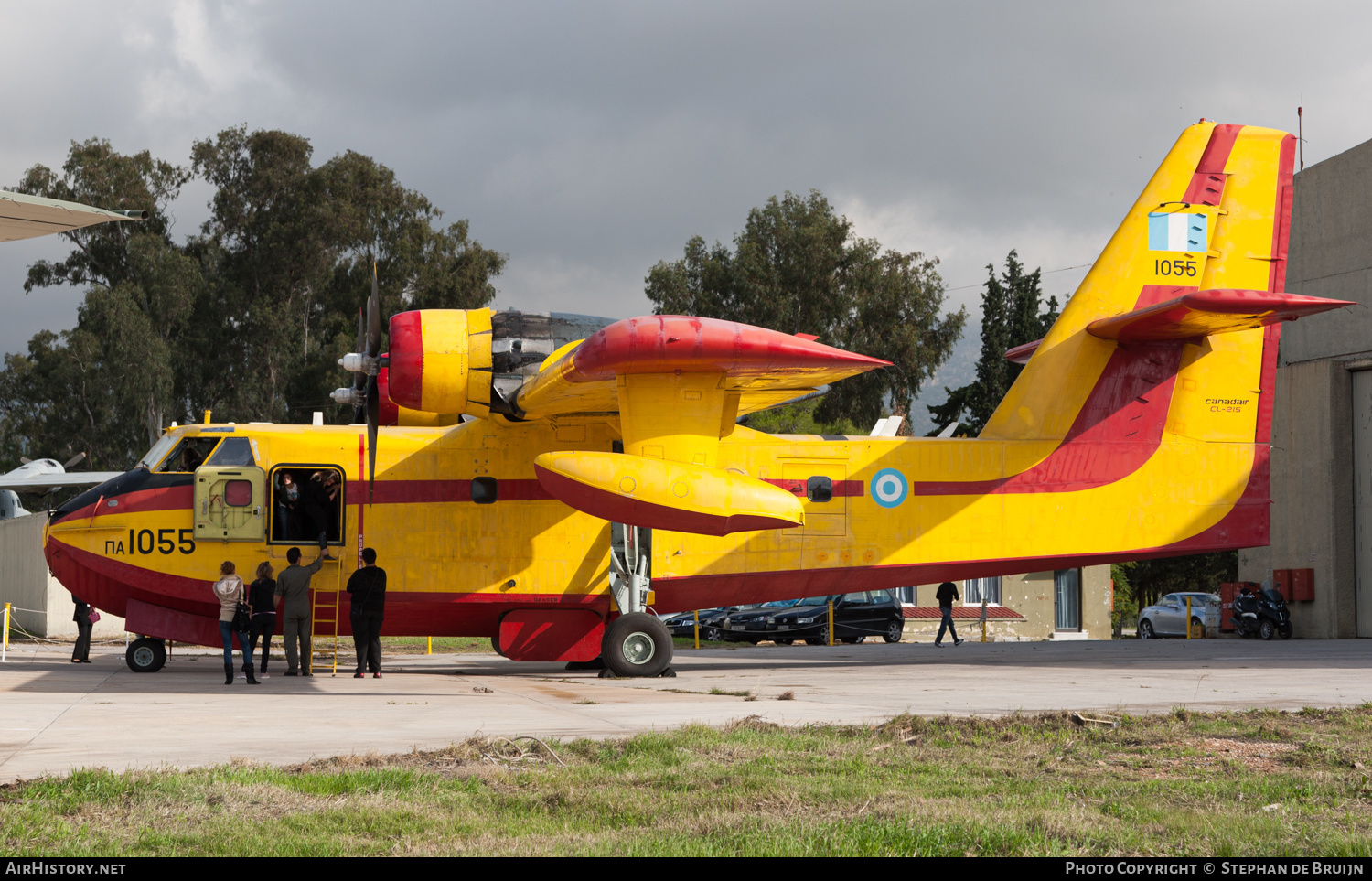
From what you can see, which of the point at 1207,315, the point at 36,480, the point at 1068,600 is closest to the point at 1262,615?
the point at 1068,600

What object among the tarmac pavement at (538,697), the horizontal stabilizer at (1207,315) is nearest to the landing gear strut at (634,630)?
the tarmac pavement at (538,697)

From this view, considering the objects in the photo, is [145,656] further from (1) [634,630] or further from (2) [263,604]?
(1) [634,630]

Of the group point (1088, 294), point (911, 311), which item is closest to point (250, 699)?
point (1088, 294)

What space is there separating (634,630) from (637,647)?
0.74 ft

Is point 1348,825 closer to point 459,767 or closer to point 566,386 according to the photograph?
point 459,767

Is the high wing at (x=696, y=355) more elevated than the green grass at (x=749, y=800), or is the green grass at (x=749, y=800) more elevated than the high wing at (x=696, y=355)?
the high wing at (x=696, y=355)

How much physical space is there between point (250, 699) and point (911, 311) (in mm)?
42923

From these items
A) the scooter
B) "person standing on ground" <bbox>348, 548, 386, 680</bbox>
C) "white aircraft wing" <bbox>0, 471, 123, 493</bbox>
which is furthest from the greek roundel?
"white aircraft wing" <bbox>0, 471, 123, 493</bbox>

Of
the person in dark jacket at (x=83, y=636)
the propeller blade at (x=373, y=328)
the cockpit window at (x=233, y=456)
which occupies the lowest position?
the person in dark jacket at (x=83, y=636)

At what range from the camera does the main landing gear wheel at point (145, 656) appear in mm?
16297

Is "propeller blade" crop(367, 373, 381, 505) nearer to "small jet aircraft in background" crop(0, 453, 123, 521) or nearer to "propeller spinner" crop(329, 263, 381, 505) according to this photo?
"propeller spinner" crop(329, 263, 381, 505)

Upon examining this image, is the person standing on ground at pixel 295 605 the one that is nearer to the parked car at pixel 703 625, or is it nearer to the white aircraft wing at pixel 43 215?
the white aircraft wing at pixel 43 215

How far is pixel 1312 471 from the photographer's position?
88.4 ft

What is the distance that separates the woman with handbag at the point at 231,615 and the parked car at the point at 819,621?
16.5 meters
